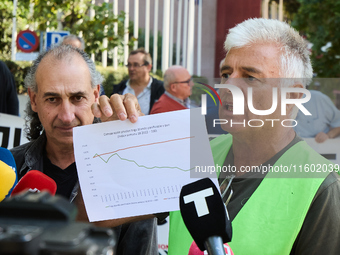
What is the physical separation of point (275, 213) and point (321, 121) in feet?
3.89

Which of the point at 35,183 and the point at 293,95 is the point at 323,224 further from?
the point at 35,183

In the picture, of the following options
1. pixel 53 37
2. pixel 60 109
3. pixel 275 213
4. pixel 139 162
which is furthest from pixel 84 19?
pixel 275 213

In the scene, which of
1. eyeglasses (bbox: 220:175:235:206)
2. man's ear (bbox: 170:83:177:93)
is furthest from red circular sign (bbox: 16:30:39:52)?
eyeglasses (bbox: 220:175:235:206)

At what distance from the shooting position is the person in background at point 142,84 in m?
6.86

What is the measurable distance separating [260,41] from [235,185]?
578 mm

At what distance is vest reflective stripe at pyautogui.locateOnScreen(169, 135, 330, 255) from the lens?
63.0 inches

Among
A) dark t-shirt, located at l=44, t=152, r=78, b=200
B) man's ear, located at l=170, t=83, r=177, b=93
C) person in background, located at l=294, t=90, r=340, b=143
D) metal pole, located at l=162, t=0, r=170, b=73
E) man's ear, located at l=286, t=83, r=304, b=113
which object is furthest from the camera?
→ metal pole, located at l=162, t=0, r=170, b=73

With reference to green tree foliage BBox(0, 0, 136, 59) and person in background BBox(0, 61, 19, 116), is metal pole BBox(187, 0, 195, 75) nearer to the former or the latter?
green tree foliage BBox(0, 0, 136, 59)

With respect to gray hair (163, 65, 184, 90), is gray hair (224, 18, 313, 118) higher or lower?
higher

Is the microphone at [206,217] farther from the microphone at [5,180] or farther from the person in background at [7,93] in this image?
the person in background at [7,93]

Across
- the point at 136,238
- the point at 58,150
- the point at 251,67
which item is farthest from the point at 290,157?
the point at 58,150

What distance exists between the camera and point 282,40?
185 cm

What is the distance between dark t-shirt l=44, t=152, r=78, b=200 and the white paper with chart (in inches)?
21.5

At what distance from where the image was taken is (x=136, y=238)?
6.24 feet
